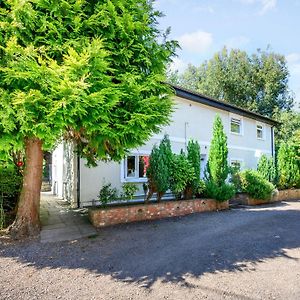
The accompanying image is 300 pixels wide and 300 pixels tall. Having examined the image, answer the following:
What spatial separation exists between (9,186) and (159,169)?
536 cm

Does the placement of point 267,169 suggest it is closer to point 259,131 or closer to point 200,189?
point 200,189

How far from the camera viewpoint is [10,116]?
5898 mm

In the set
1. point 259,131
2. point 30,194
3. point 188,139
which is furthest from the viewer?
point 259,131

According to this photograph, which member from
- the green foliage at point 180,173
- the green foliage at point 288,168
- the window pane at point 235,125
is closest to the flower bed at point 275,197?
the green foliage at point 288,168

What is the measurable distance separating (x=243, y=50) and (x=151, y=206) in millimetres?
32482

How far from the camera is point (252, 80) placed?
3488 centimetres

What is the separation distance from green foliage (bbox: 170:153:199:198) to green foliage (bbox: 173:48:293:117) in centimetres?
2659

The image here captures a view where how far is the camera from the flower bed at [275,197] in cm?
1374

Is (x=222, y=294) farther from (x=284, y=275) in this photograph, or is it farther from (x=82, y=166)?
(x=82, y=166)

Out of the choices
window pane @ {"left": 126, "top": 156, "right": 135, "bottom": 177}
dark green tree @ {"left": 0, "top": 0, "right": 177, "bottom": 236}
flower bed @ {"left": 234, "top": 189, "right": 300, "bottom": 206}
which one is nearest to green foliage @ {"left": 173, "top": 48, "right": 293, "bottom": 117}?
flower bed @ {"left": 234, "top": 189, "right": 300, "bottom": 206}

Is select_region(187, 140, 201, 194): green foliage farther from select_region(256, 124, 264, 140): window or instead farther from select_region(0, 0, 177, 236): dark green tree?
select_region(256, 124, 264, 140): window

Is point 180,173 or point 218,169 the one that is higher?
point 218,169

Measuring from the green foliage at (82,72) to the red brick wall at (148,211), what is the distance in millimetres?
2130

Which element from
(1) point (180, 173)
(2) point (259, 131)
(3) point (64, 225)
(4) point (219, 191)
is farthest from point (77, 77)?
(2) point (259, 131)
